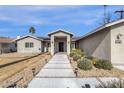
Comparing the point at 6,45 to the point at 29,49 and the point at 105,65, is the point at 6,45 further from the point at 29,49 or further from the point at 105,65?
the point at 105,65

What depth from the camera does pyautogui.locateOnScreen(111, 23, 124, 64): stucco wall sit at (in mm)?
16562

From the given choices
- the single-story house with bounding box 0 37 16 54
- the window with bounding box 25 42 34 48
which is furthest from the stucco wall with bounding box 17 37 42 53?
the single-story house with bounding box 0 37 16 54

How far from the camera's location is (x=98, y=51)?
19.8 m

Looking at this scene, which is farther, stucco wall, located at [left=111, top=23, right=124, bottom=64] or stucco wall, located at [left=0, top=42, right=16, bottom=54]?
stucco wall, located at [left=0, top=42, right=16, bottom=54]

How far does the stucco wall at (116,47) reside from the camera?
54.3 feet

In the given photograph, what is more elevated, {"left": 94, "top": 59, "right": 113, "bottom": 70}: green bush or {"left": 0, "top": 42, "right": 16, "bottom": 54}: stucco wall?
{"left": 0, "top": 42, "right": 16, "bottom": 54}: stucco wall

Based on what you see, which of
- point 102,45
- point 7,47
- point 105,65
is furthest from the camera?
point 7,47

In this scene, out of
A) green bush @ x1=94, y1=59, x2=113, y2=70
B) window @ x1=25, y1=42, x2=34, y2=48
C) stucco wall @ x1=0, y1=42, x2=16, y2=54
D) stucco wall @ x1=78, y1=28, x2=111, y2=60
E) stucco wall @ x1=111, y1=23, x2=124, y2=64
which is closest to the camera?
green bush @ x1=94, y1=59, x2=113, y2=70

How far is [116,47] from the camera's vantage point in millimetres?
16594

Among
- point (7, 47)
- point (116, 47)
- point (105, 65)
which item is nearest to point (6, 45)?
point (7, 47)

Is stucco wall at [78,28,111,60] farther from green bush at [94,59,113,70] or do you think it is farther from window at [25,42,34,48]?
window at [25,42,34,48]

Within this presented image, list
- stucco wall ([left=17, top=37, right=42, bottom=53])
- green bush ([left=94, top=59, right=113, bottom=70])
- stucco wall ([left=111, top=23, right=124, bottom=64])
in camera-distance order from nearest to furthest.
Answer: green bush ([left=94, top=59, right=113, bottom=70]), stucco wall ([left=111, top=23, right=124, bottom=64]), stucco wall ([left=17, top=37, right=42, bottom=53])
